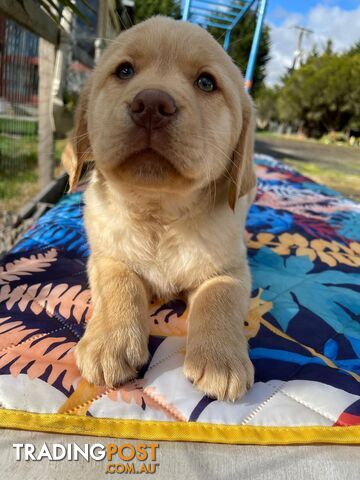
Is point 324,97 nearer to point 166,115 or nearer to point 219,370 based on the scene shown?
point 166,115

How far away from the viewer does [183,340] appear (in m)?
1.49

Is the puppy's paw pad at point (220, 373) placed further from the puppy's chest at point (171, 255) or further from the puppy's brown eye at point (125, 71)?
the puppy's brown eye at point (125, 71)

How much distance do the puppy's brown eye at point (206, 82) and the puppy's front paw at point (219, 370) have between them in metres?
1.05

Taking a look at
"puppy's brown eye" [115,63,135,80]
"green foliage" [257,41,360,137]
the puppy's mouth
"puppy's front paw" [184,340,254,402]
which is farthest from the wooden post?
"green foliage" [257,41,360,137]

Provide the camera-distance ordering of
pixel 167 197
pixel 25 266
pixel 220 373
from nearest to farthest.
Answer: pixel 220 373, pixel 167 197, pixel 25 266

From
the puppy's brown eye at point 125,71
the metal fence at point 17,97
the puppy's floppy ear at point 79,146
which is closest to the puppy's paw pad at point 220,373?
the puppy's floppy ear at point 79,146

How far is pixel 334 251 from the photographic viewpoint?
2711 mm

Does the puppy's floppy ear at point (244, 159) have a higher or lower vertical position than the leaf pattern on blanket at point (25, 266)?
higher

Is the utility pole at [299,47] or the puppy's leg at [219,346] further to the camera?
the utility pole at [299,47]

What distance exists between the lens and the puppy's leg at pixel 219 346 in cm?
119

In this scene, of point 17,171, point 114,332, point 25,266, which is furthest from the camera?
point 17,171

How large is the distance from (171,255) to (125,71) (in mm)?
819

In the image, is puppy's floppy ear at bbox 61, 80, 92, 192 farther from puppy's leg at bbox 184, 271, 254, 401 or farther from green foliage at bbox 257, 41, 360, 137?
green foliage at bbox 257, 41, 360, 137

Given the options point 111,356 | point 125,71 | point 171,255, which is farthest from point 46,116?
point 111,356
